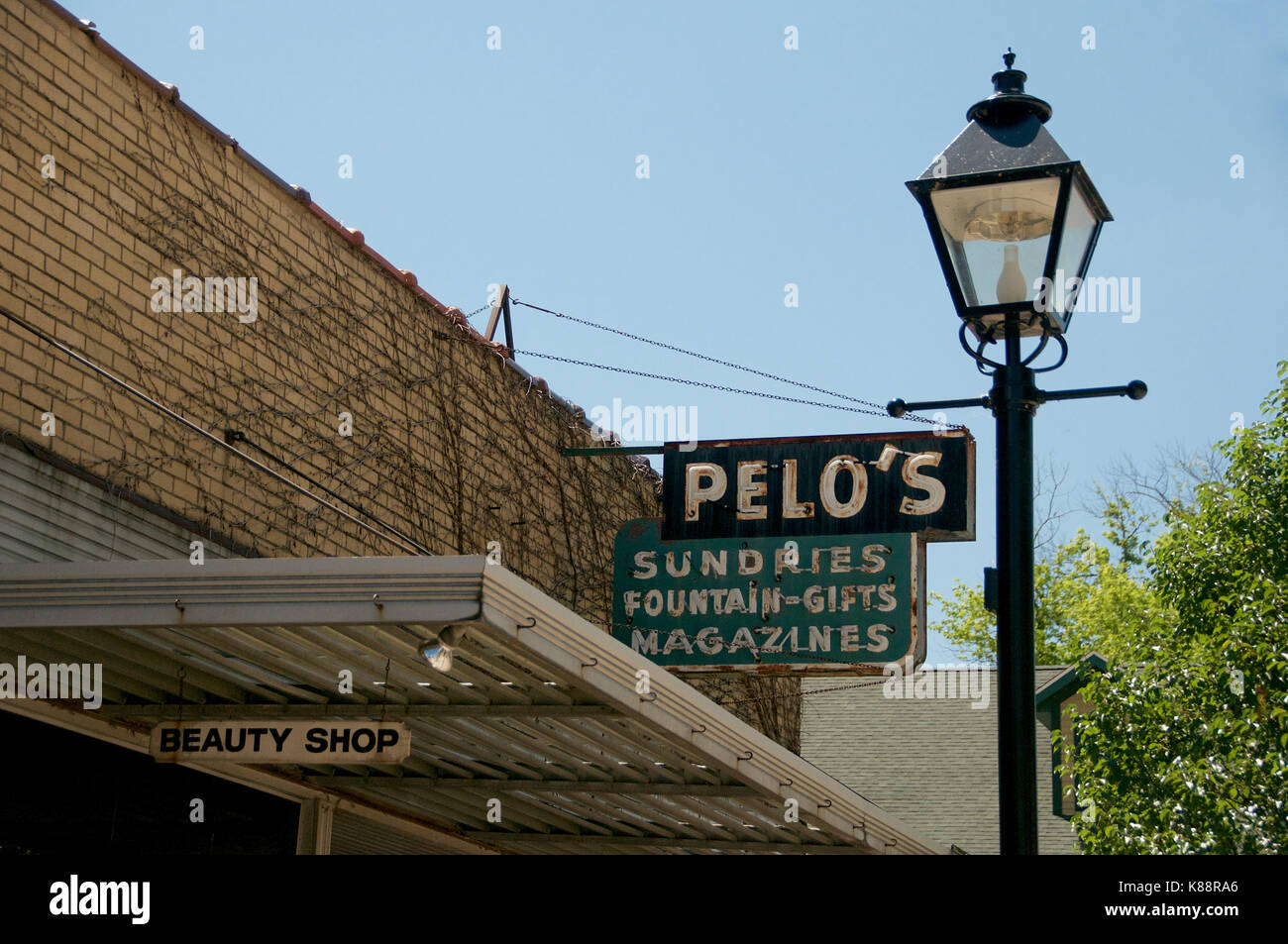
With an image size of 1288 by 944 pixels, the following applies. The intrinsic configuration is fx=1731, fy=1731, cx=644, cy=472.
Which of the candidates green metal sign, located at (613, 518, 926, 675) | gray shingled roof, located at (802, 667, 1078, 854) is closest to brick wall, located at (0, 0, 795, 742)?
green metal sign, located at (613, 518, 926, 675)

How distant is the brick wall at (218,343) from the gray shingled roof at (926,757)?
11849 mm

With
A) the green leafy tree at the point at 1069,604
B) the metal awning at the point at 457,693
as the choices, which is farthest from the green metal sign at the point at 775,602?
the green leafy tree at the point at 1069,604

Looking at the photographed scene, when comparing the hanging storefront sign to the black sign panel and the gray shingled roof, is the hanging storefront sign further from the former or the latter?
the gray shingled roof

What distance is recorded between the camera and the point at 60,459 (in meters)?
9.38

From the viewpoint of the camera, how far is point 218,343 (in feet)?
35.7

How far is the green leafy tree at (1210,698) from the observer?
592 inches

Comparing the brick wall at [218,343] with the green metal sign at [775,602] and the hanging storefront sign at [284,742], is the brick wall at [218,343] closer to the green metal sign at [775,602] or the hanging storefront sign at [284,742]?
the green metal sign at [775,602]

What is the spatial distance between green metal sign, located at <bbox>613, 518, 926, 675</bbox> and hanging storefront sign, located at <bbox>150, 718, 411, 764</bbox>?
5.18m

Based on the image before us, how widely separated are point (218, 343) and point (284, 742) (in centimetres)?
315
